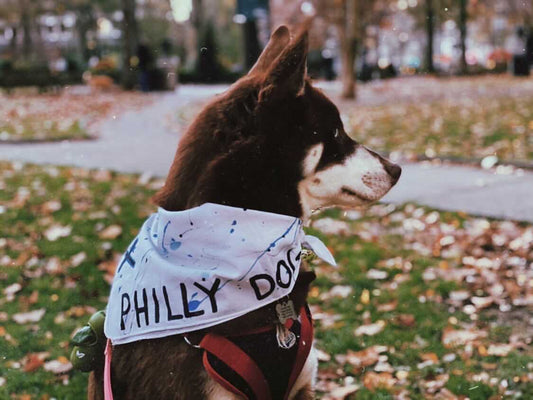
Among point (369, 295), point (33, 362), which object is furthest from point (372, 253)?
point (33, 362)

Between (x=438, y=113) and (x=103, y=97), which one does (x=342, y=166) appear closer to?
(x=438, y=113)

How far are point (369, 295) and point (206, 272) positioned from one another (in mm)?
2954

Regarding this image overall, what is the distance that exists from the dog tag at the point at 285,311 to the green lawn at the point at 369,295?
58.9 inches

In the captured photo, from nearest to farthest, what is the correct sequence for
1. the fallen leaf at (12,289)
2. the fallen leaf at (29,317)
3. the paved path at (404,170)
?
the fallen leaf at (29,317)
the fallen leaf at (12,289)
the paved path at (404,170)

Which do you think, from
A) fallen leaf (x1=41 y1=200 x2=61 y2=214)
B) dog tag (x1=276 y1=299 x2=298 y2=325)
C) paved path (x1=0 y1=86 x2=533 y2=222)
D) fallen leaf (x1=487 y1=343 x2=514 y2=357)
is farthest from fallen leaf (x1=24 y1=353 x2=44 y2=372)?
paved path (x1=0 y1=86 x2=533 y2=222)

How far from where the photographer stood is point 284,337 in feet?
7.82

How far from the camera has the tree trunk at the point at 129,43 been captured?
30.1 meters

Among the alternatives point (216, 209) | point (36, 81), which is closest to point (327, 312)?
point (216, 209)

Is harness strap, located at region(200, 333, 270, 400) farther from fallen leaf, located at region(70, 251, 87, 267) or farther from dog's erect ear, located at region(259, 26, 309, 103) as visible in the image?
fallen leaf, located at region(70, 251, 87, 267)

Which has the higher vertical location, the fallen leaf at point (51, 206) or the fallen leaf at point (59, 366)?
the fallen leaf at point (51, 206)

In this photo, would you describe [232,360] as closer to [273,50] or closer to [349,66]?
[273,50]

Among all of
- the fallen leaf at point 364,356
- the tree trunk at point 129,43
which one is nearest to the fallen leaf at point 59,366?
the fallen leaf at point 364,356

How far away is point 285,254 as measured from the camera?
243cm

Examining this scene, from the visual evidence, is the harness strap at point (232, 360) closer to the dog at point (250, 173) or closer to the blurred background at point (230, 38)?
the dog at point (250, 173)
